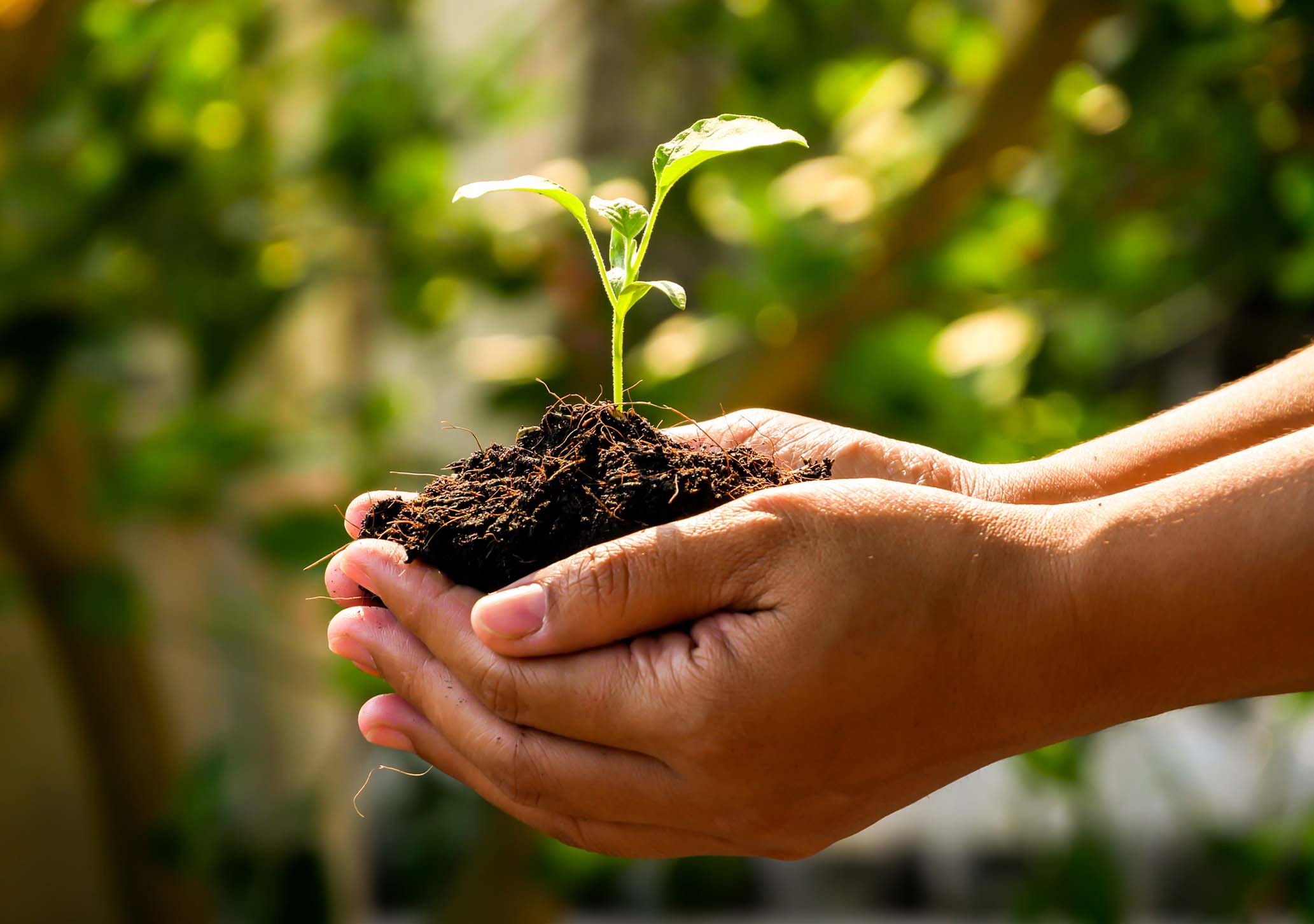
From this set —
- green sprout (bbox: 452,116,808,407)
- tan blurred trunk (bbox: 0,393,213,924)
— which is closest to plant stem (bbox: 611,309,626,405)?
green sprout (bbox: 452,116,808,407)

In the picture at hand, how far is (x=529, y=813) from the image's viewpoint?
0.50 m

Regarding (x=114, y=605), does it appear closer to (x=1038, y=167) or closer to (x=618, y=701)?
(x=618, y=701)

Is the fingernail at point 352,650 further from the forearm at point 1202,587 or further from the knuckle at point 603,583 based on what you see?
the forearm at point 1202,587

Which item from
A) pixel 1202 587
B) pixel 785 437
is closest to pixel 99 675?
pixel 785 437

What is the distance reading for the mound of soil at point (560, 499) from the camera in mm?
492

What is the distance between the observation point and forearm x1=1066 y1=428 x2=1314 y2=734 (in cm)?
43

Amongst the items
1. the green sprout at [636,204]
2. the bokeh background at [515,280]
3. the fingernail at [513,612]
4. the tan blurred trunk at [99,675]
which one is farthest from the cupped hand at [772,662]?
the tan blurred trunk at [99,675]

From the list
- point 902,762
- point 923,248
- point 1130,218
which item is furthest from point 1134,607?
point 1130,218

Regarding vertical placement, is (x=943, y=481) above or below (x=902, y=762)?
above

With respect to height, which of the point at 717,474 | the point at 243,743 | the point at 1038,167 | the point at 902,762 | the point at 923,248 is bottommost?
the point at 902,762

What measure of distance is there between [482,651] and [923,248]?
0.88 meters

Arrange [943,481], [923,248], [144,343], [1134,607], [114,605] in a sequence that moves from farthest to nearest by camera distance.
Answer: [144,343], [114,605], [923,248], [943,481], [1134,607]

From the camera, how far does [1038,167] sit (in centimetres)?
136

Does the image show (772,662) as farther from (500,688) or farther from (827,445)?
(827,445)
